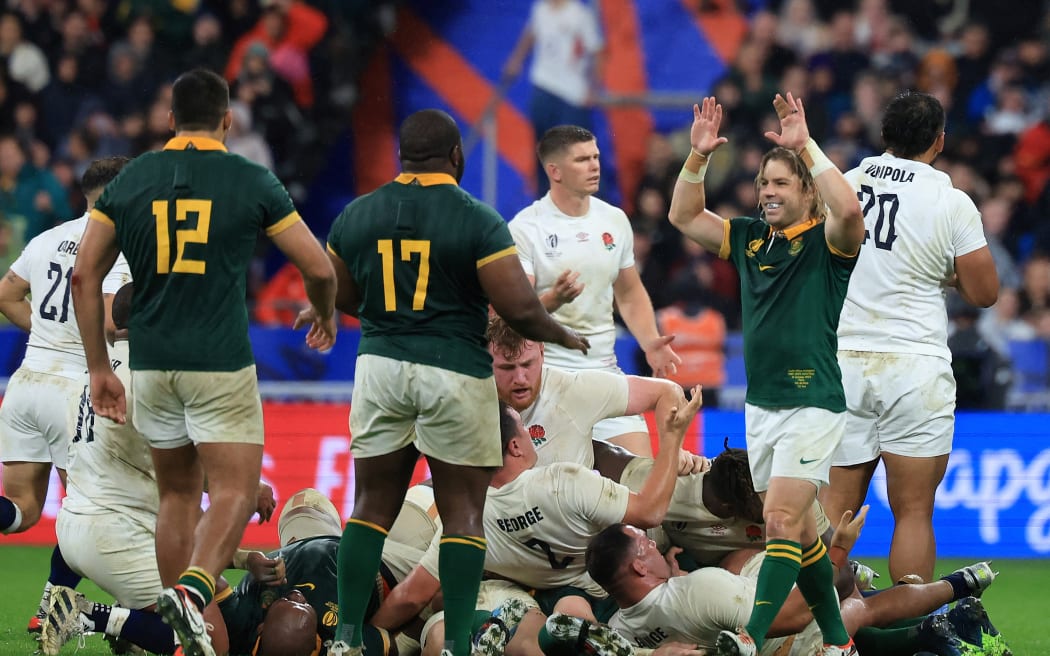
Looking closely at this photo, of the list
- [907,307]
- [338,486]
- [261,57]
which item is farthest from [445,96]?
[907,307]

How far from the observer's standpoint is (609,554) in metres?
6.30

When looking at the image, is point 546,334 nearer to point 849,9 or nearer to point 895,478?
point 895,478

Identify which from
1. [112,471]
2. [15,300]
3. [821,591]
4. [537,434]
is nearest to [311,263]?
[112,471]

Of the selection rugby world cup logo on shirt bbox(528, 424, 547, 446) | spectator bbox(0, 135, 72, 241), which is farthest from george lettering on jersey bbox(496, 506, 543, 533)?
spectator bbox(0, 135, 72, 241)

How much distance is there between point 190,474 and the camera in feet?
20.1

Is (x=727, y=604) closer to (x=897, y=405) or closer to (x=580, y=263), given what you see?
(x=897, y=405)

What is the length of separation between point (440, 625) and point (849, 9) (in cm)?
1148

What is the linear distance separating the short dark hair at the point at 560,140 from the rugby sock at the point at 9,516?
3.59 metres

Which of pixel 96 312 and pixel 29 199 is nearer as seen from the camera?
pixel 96 312

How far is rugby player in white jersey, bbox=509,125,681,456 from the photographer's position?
8586 millimetres

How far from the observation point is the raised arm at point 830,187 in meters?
5.96

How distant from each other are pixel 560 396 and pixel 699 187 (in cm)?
150

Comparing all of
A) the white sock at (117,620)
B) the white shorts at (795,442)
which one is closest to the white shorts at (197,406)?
the white sock at (117,620)

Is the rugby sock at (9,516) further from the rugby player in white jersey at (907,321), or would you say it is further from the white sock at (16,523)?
the rugby player in white jersey at (907,321)
